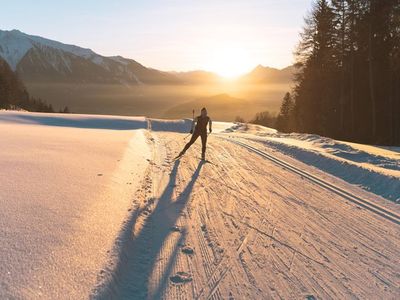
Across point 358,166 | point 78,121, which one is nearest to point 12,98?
point 78,121

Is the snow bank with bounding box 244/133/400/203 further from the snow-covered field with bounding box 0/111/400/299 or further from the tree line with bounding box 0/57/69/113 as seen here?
the tree line with bounding box 0/57/69/113

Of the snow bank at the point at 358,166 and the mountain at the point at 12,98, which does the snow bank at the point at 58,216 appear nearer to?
the snow bank at the point at 358,166

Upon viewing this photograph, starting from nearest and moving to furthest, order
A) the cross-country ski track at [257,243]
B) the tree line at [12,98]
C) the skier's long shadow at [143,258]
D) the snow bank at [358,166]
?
the skier's long shadow at [143,258]
the cross-country ski track at [257,243]
the snow bank at [358,166]
the tree line at [12,98]

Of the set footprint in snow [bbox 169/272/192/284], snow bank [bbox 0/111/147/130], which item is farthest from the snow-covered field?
snow bank [bbox 0/111/147/130]

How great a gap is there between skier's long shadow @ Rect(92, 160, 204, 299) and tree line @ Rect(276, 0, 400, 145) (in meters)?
25.7

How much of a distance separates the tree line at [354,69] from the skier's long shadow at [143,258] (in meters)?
25.7

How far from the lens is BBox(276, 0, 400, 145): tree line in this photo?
100ft

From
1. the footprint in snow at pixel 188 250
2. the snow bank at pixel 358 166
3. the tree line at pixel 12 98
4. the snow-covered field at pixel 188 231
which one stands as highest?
the tree line at pixel 12 98

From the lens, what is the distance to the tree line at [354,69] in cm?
3058

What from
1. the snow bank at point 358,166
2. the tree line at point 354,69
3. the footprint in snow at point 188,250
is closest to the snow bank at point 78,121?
the snow bank at point 358,166

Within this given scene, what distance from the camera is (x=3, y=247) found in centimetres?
466

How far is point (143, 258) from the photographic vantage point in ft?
18.2

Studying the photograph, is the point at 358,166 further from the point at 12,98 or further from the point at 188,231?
the point at 12,98

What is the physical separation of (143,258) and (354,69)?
35340 millimetres
